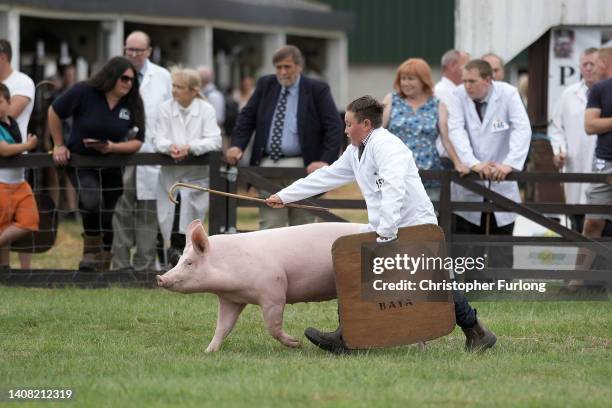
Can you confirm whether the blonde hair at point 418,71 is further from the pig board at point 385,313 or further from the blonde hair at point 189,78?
the pig board at point 385,313

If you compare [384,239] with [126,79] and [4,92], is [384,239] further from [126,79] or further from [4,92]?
[4,92]

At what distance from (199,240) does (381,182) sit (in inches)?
46.6

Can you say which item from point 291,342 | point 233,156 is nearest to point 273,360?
point 291,342

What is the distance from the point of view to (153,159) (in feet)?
38.5

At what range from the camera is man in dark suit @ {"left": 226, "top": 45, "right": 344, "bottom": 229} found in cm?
1153

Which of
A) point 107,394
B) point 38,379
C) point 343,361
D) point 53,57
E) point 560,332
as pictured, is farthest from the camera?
point 53,57

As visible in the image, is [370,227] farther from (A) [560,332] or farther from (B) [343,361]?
(A) [560,332]

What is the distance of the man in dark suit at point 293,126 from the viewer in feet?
37.8

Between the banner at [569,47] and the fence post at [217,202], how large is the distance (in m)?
3.76

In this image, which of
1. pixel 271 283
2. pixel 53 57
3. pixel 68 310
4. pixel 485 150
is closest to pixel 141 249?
pixel 68 310

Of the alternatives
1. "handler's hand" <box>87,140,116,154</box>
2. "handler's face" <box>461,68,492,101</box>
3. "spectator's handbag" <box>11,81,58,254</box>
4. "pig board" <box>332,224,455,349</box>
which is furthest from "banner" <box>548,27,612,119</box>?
"pig board" <box>332,224,455,349</box>

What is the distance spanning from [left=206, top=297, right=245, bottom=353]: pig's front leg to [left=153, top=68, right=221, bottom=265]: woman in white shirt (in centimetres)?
356

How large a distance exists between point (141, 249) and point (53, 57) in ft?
43.7

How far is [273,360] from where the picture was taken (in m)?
7.79
